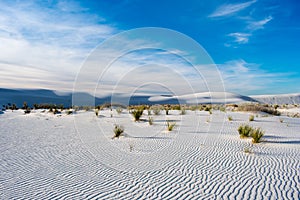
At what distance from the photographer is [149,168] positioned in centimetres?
677

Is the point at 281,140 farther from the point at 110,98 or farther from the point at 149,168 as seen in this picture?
the point at 110,98

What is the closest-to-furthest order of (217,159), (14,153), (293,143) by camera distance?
(217,159) < (14,153) < (293,143)

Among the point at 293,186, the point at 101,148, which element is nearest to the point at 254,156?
the point at 293,186

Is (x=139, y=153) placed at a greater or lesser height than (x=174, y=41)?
lesser

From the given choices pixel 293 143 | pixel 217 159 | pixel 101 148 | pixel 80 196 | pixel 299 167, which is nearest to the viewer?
pixel 80 196

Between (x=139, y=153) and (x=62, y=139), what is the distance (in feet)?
15.1

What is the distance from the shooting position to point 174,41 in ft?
43.8

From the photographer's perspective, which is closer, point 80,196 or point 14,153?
point 80,196

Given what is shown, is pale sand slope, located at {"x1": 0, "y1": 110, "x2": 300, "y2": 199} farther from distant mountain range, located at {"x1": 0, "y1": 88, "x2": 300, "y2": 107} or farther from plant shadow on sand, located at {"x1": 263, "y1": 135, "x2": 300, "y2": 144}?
distant mountain range, located at {"x1": 0, "y1": 88, "x2": 300, "y2": 107}

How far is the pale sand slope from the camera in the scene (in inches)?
200

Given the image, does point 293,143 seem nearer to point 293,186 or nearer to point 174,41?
point 293,186

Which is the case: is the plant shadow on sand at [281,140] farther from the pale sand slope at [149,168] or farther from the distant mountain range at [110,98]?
the distant mountain range at [110,98]

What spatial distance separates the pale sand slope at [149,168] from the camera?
16.7ft

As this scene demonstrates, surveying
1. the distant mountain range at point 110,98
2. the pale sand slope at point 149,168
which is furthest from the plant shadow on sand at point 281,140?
the distant mountain range at point 110,98
